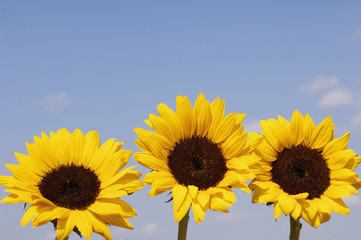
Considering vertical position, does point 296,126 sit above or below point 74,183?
above

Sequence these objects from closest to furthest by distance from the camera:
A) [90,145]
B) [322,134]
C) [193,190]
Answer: [193,190] → [90,145] → [322,134]

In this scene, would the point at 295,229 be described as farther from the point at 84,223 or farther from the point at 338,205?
the point at 84,223

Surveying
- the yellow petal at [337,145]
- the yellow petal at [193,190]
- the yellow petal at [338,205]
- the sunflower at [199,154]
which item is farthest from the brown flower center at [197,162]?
the yellow petal at [337,145]

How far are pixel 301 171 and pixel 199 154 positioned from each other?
4.26 feet

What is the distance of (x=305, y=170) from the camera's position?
6934 mm

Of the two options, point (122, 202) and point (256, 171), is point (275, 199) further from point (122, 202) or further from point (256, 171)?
point (122, 202)

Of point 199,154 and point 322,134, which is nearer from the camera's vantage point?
point 199,154

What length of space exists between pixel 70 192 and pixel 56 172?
1.22ft

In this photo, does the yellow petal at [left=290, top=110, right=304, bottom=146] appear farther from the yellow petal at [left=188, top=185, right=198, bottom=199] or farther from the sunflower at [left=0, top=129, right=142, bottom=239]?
the sunflower at [left=0, top=129, right=142, bottom=239]

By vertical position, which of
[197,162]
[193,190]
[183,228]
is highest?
[197,162]

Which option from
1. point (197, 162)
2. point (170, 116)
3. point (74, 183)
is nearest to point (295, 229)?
point (197, 162)

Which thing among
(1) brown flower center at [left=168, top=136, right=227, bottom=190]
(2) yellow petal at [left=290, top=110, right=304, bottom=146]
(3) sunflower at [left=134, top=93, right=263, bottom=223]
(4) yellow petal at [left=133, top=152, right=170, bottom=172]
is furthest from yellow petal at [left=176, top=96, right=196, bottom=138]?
(2) yellow petal at [left=290, top=110, right=304, bottom=146]

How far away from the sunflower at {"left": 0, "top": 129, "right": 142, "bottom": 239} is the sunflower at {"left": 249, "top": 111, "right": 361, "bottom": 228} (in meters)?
1.45

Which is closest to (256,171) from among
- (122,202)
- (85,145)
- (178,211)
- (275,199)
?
(275,199)
